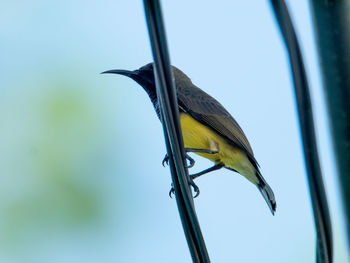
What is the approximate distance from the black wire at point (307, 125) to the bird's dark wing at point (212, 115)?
4436 millimetres

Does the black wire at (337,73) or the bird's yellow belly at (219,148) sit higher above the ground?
the black wire at (337,73)

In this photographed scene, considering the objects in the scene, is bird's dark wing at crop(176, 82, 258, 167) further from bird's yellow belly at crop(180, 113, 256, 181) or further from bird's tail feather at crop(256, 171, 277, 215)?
bird's tail feather at crop(256, 171, 277, 215)

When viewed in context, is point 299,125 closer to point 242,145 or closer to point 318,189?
point 318,189

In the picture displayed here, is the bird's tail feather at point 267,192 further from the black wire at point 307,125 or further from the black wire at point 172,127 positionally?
the black wire at point 307,125

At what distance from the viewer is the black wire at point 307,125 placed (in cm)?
168

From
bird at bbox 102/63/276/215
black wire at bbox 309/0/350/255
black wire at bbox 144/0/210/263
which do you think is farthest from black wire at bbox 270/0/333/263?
bird at bbox 102/63/276/215

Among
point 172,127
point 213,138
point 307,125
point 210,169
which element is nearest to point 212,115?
point 213,138

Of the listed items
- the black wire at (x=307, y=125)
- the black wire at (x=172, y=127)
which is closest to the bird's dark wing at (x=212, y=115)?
the black wire at (x=172, y=127)

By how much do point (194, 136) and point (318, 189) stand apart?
4340mm

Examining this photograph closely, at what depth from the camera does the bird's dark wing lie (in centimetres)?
622

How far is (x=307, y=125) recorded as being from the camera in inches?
66.9

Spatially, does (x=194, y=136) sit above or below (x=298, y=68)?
below

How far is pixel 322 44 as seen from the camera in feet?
5.60

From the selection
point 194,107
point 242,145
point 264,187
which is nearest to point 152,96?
point 194,107
